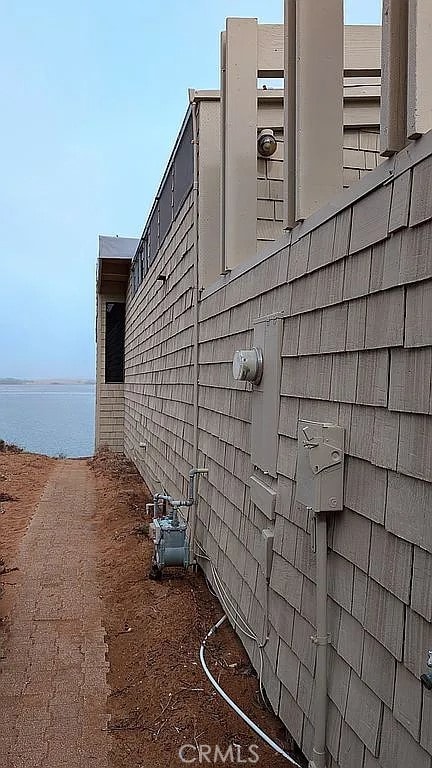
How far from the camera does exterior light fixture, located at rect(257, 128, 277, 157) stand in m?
5.17

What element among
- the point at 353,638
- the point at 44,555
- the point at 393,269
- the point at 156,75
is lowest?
the point at 44,555

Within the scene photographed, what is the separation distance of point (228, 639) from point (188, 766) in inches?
52.6

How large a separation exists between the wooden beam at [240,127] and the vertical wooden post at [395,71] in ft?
7.96

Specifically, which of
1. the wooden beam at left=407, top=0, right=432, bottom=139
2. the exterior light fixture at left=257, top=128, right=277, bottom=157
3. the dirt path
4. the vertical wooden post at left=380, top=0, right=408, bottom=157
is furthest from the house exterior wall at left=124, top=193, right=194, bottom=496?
the wooden beam at left=407, top=0, right=432, bottom=139

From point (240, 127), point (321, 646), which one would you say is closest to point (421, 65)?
point (321, 646)

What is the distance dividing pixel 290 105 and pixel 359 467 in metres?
1.56

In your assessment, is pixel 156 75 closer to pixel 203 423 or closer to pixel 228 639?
pixel 203 423

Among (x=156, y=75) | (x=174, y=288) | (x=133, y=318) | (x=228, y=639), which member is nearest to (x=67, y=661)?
(x=228, y=639)

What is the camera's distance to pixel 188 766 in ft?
9.50

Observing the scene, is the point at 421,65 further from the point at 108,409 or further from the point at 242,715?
the point at 108,409

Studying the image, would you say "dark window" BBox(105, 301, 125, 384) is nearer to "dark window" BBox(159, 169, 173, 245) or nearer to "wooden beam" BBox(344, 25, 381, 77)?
"dark window" BBox(159, 169, 173, 245)

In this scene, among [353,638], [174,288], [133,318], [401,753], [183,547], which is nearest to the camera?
[401,753]

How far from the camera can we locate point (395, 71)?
2045 millimetres

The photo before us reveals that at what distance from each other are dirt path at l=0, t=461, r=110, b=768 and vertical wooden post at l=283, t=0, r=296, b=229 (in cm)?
240
